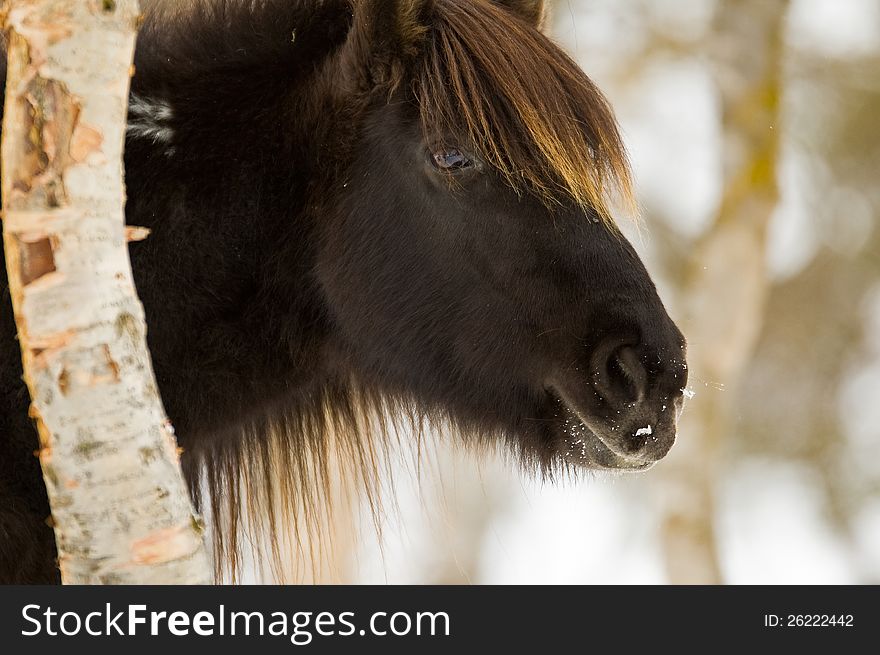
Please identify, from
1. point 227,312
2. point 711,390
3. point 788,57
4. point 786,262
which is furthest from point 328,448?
point 786,262

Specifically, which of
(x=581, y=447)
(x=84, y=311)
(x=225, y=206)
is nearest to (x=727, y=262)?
(x=581, y=447)

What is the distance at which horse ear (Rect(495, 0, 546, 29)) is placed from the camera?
3.51m

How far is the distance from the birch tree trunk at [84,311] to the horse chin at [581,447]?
4.49 ft

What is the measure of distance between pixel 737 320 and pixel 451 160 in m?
5.32

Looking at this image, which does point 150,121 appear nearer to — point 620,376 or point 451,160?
point 451,160

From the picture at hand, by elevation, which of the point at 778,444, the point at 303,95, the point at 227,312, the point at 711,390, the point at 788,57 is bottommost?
the point at 778,444

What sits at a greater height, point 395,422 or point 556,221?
point 556,221

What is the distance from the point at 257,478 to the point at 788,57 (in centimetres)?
743

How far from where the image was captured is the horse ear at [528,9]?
351 cm

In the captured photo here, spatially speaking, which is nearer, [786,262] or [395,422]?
[395,422]

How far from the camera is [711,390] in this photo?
7.67 metres

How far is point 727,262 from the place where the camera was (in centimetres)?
781

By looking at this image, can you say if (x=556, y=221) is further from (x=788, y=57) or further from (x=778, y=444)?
(x=778, y=444)

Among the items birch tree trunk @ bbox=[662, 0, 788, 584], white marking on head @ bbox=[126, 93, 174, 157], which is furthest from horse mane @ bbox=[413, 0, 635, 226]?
birch tree trunk @ bbox=[662, 0, 788, 584]
